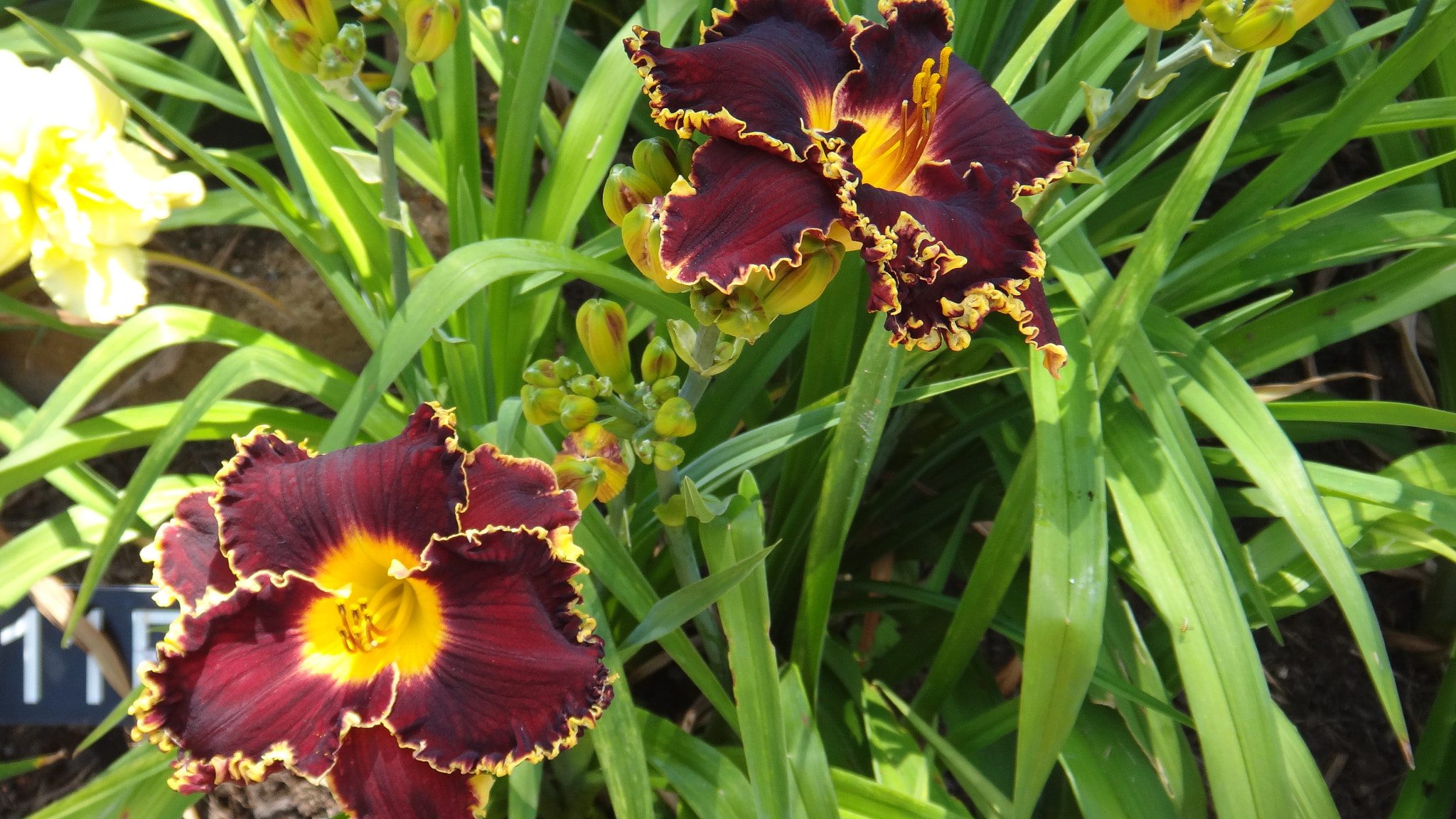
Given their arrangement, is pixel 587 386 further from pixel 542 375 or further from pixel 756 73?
pixel 756 73

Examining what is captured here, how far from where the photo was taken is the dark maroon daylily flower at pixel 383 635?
2.01 feet

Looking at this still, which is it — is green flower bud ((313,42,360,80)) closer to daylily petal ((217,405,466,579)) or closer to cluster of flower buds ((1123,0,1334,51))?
daylily petal ((217,405,466,579))

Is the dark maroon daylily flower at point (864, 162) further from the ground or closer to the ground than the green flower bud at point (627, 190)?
further from the ground

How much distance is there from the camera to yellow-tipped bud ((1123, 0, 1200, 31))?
663 mm

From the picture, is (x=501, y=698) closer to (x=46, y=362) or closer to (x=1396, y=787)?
(x=46, y=362)

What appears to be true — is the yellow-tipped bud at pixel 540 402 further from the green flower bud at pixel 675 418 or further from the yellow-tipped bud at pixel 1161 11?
the yellow-tipped bud at pixel 1161 11

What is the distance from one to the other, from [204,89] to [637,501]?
74cm

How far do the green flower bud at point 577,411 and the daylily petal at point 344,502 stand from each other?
0.25 ft

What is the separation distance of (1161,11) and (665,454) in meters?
0.50

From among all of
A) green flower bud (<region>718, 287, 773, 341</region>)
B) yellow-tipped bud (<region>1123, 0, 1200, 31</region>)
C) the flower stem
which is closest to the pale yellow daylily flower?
the flower stem

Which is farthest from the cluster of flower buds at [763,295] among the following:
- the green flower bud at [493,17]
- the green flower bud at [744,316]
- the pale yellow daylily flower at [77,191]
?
the pale yellow daylily flower at [77,191]

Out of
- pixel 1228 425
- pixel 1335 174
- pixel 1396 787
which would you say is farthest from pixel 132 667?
pixel 1335 174

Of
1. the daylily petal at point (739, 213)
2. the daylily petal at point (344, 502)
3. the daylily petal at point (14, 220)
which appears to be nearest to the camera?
the daylily petal at point (739, 213)

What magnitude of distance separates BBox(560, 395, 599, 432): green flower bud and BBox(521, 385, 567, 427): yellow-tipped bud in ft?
0.05
